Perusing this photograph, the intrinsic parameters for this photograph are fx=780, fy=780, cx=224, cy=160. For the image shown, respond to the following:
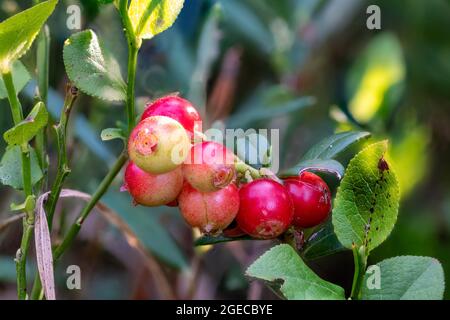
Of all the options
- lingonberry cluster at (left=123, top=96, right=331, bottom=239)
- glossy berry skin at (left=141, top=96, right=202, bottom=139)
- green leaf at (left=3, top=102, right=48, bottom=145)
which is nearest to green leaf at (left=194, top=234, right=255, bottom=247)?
lingonberry cluster at (left=123, top=96, right=331, bottom=239)

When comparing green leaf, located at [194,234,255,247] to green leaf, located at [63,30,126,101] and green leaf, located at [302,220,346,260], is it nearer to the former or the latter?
green leaf, located at [302,220,346,260]

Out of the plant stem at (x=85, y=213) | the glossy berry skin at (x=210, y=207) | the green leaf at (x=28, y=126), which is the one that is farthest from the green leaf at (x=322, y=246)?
the green leaf at (x=28, y=126)

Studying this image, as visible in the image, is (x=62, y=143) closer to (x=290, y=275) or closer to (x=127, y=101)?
(x=127, y=101)

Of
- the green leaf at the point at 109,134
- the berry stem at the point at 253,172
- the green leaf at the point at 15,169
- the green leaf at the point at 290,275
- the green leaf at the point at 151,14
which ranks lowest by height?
the green leaf at the point at 290,275

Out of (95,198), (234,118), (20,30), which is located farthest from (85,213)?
(234,118)

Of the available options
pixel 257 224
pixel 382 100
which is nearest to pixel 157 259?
pixel 382 100

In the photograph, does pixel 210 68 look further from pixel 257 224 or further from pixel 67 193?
pixel 257 224

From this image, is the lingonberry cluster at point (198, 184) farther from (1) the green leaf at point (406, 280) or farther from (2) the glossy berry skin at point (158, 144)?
(1) the green leaf at point (406, 280)
